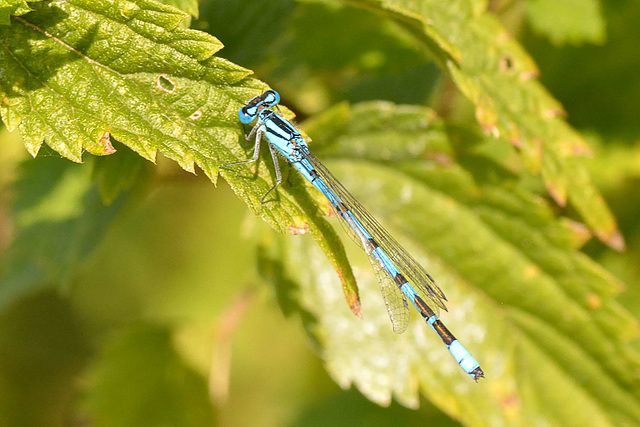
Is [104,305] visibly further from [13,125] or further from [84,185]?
[13,125]

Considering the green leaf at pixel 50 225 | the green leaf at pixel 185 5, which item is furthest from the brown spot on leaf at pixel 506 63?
the green leaf at pixel 50 225

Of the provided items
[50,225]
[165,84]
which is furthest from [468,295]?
[50,225]

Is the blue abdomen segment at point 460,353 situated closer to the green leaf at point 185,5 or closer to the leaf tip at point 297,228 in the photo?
the leaf tip at point 297,228

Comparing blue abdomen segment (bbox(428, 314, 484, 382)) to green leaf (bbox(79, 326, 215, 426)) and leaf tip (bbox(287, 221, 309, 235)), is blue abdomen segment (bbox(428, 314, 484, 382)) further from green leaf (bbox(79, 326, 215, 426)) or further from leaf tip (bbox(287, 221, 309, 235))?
green leaf (bbox(79, 326, 215, 426))

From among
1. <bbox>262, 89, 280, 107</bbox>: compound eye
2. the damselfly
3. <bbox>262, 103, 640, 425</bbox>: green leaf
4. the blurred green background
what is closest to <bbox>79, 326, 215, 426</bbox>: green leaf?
the blurred green background

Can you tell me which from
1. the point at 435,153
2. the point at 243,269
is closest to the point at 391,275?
the point at 435,153

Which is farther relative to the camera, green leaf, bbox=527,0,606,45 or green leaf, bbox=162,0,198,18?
green leaf, bbox=527,0,606,45

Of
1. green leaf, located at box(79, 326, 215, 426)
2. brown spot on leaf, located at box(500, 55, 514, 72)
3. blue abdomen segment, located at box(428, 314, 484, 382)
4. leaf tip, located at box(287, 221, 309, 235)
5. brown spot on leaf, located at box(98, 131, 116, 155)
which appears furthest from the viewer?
green leaf, located at box(79, 326, 215, 426)
